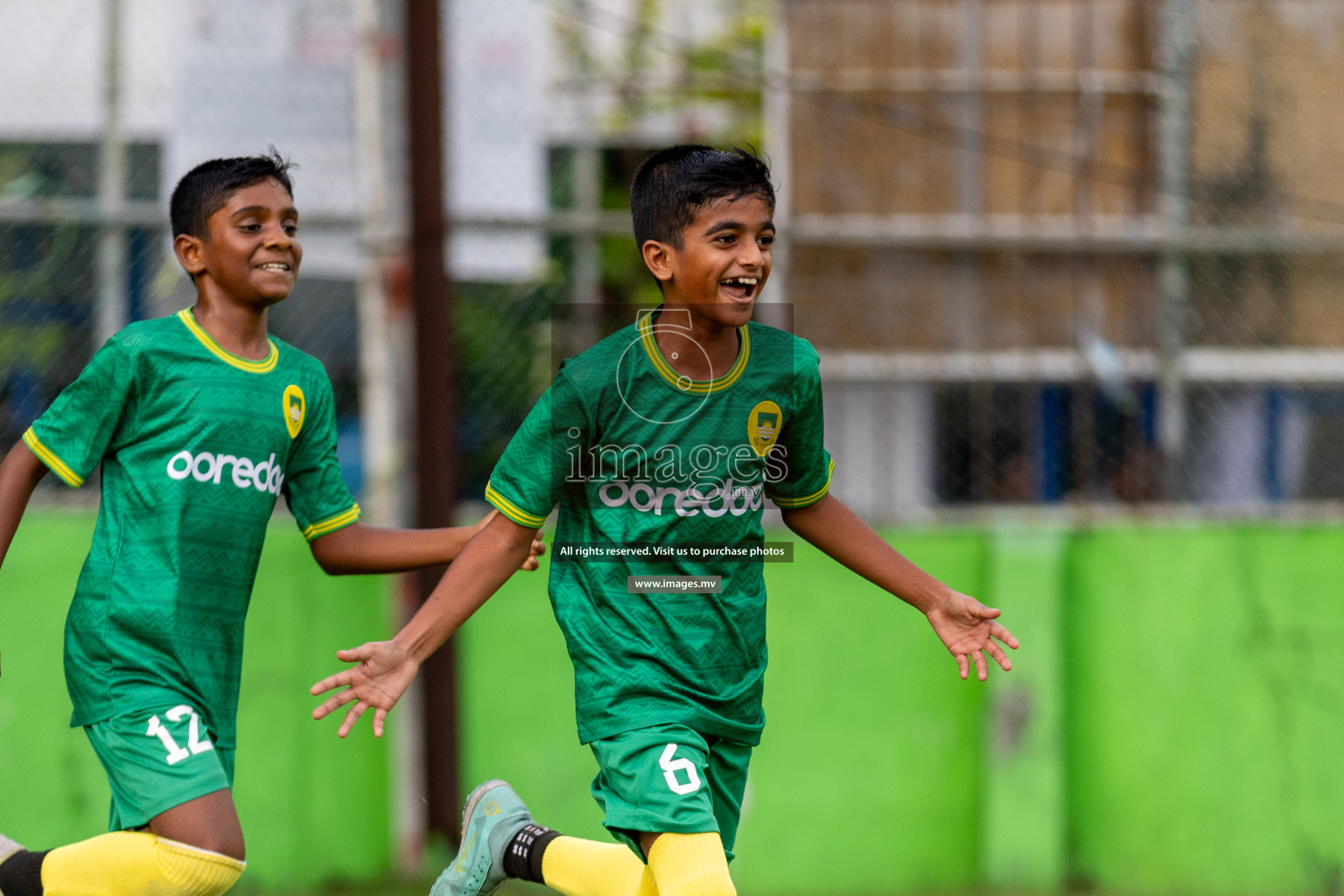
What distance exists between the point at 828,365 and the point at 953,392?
0.56m

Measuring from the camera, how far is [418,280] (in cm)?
495

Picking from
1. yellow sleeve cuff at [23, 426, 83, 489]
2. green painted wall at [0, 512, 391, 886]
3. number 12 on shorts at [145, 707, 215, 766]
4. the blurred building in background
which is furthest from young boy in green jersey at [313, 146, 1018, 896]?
the blurred building in background

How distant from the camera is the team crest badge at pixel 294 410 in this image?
314cm

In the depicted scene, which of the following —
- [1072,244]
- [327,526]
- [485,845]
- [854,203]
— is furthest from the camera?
Answer: [854,203]

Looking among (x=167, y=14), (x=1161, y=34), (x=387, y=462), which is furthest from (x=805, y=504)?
(x=1161, y=34)

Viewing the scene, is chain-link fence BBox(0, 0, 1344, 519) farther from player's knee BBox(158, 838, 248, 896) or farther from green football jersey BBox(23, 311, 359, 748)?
player's knee BBox(158, 838, 248, 896)

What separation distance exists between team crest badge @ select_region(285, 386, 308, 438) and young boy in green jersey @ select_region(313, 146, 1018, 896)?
1.77 ft

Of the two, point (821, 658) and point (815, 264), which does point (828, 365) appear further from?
point (821, 658)

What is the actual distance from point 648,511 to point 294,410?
0.88 metres

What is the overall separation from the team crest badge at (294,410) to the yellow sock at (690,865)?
121 centimetres

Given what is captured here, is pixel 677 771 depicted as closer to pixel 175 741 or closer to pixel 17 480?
pixel 175 741

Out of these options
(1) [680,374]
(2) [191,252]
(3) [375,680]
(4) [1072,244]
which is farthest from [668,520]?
(4) [1072,244]

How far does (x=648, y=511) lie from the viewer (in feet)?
9.25

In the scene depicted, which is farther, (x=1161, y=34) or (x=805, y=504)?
(x=1161, y=34)
